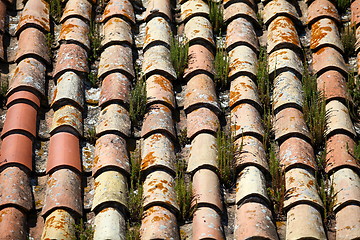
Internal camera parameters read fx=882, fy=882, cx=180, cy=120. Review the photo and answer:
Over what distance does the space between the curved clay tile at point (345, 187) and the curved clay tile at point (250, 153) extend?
1.61 feet

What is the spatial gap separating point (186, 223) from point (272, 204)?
599mm

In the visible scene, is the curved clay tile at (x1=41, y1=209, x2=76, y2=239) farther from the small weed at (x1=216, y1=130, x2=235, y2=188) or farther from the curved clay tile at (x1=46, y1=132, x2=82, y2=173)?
the small weed at (x1=216, y1=130, x2=235, y2=188)

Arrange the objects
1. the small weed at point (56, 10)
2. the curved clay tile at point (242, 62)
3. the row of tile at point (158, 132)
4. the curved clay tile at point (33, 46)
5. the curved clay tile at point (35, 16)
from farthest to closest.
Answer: the small weed at point (56, 10) < the curved clay tile at point (35, 16) < the curved clay tile at point (33, 46) < the curved clay tile at point (242, 62) < the row of tile at point (158, 132)

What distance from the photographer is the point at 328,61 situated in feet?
22.8

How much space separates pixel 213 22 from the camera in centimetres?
747

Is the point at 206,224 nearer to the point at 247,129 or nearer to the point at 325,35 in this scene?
the point at 247,129

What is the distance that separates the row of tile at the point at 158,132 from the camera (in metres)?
5.75

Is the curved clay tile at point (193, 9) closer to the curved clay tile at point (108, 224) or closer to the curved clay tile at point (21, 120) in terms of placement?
the curved clay tile at point (21, 120)

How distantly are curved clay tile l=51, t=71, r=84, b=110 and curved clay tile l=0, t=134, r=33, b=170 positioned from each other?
17.9 inches

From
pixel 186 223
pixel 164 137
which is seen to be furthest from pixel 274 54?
pixel 186 223

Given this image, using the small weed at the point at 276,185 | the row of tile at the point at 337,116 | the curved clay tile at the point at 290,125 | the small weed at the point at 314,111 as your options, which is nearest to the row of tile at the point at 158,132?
the small weed at the point at 276,185

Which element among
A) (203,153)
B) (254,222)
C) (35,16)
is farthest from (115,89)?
(254,222)

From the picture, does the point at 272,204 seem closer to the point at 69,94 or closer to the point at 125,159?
the point at 125,159

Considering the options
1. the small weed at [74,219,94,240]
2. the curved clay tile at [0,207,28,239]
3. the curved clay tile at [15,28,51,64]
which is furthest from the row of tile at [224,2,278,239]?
the curved clay tile at [15,28,51,64]
